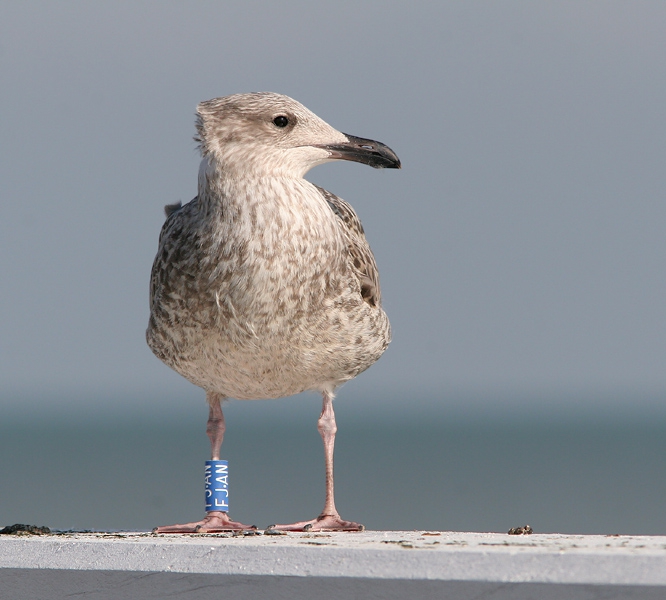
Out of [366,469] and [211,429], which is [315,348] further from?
[366,469]

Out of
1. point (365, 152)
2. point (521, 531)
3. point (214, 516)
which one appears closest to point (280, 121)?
point (365, 152)

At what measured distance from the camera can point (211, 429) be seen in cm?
926

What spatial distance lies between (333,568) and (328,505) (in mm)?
2687

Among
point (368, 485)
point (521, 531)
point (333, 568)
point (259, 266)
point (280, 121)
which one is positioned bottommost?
point (333, 568)

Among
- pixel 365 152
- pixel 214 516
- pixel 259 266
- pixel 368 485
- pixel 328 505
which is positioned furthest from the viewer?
pixel 368 485

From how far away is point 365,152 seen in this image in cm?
850

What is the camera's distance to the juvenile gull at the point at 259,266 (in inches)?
320

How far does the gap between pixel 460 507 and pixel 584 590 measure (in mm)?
46083

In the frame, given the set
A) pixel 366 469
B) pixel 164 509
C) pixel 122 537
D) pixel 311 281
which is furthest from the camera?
pixel 366 469

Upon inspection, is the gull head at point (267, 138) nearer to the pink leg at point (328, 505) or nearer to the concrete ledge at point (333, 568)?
the pink leg at point (328, 505)

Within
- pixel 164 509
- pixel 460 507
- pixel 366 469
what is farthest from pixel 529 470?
pixel 164 509

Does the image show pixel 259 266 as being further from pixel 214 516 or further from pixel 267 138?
pixel 214 516

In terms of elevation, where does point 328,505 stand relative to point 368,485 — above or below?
below

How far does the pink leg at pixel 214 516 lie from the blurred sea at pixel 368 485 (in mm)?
12683
